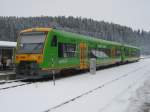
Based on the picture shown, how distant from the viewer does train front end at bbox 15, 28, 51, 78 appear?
1676 centimetres

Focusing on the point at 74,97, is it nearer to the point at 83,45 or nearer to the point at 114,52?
the point at 83,45

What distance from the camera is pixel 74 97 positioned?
36.9ft

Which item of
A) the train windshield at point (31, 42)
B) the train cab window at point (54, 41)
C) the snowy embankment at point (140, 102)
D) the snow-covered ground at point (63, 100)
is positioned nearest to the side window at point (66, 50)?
the train cab window at point (54, 41)

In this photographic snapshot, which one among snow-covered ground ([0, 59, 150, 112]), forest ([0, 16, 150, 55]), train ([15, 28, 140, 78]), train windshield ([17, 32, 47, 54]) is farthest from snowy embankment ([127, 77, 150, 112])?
forest ([0, 16, 150, 55])

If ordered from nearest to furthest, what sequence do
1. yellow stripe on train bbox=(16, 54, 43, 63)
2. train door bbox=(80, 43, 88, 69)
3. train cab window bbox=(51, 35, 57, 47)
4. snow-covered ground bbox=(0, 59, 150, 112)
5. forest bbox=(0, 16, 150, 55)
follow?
snow-covered ground bbox=(0, 59, 150, 112) → yellow stripe on train bbox=(16, 54, 43, 63) → train cab window bbox=(51, 35, 57, 47) → train door bbox=(80, 43, 88, 69) → forest bbox=(0, 16, 150, 55)

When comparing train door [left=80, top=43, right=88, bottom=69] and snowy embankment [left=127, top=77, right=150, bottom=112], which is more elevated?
train door [left=80, top=43, right=88, bottom=69]

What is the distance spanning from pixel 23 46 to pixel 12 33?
268 feet

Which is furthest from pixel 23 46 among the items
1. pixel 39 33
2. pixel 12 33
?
pixel 12 33

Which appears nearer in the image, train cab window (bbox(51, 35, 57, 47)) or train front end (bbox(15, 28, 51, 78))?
train front end (bbox(15, 28, 51, 78))

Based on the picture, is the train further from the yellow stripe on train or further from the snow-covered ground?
the snow-covered ground

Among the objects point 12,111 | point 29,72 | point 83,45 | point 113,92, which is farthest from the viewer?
point 83,45

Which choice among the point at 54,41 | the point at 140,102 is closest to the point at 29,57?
the point at 54,41

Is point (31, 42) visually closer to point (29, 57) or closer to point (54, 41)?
point (29, 57)

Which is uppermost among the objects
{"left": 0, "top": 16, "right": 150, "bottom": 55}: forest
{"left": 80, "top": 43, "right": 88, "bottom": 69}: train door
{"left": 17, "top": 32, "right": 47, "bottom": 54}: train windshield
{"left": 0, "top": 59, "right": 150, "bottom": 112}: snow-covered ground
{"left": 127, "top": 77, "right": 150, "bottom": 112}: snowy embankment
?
{"left": 0, "top": 16, "right": 150, "bottom": 55}: forest
